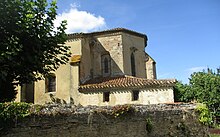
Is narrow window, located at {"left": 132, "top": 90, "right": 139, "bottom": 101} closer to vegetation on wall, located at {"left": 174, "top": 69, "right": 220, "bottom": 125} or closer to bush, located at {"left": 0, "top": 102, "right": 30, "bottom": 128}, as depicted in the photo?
vegetation on wall, located at {"left": 174, "top": 69, "right": 220, "bottom": 125}

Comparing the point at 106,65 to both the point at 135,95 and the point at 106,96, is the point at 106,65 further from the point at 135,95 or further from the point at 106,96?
the point at 135,95

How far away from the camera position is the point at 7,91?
14703 millimetres

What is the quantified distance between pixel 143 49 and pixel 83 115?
820 inches

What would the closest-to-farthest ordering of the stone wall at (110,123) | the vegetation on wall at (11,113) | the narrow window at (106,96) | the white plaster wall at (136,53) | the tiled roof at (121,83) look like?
the vegetation on wall at (11,113) → the stone wall at (110,123) → the tiled roof at (121,83) → the narrow window at (106,96) → the white plaster wall at (136,53)

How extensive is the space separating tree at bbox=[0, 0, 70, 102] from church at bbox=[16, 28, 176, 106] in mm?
8829

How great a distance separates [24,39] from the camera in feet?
43.7

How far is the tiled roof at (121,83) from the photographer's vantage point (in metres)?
22.5

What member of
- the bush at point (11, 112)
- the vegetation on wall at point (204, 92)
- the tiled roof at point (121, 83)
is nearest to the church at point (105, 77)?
the tiled roof at point (121, 83)

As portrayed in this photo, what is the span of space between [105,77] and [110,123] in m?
16.0

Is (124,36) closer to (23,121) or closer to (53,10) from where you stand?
(53,10)

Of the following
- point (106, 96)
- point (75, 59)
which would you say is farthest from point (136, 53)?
point (75, 59)

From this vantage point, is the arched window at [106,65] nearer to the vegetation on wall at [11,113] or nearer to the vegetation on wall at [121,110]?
the vegetation on wall at [121,110]

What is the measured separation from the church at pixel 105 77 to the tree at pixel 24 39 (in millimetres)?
8829

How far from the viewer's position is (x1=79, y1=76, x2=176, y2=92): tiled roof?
2253 cm
